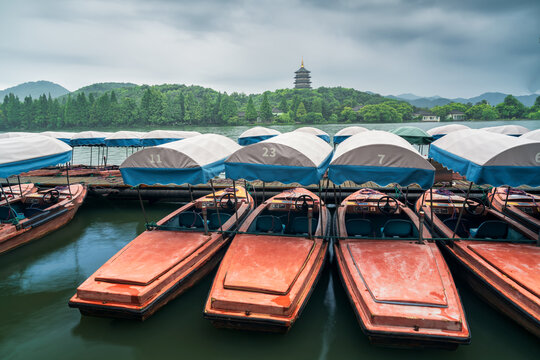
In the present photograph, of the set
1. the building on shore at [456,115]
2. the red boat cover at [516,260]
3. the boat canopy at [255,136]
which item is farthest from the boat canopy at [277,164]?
the building on shore at [456,115]

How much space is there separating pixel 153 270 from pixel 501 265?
579cm

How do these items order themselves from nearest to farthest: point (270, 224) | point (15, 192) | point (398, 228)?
point (398, 228), point (270, 224), point (15, 192)

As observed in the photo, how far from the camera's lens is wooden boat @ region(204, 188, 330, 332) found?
404 centimetres

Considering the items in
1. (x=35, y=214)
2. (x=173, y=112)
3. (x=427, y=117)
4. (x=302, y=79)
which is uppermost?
(x=302, y=79)

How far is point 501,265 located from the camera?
4.71m

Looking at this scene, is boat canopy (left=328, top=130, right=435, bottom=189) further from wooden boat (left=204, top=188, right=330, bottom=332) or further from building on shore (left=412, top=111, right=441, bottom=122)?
building on shore (left=412, top=111, right=441, bottom=122)

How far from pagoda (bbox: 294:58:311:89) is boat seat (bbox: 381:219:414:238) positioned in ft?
476

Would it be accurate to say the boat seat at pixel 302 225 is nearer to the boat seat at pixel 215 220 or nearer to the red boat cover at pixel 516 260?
the boat seat at pixel 215 220

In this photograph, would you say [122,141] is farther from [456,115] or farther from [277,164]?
[456,115]

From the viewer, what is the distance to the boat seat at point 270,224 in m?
6.39

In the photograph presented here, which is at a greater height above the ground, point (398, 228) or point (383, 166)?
point (383, 166)

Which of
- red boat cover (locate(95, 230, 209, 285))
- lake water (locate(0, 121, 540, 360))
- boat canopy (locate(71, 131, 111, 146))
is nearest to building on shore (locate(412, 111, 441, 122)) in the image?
boat canopy (locate(71, 131, 111, 146))

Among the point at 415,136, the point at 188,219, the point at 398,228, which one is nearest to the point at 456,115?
the point at 415,136

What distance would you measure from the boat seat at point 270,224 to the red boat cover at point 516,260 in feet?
12.1
